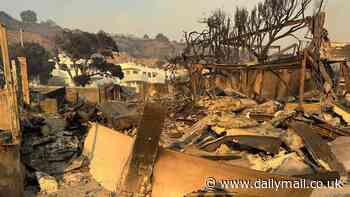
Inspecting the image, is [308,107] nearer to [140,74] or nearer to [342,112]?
[342,112]

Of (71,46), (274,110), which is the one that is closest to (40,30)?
(71,46)

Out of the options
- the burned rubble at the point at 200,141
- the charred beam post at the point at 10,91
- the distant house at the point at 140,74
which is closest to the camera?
the burned rubble at the point at 200,141

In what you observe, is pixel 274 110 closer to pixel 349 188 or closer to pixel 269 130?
pixel 269 130

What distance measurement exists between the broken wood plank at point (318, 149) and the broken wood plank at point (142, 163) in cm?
280

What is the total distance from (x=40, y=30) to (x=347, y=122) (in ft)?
542

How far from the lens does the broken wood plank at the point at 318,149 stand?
477 cm

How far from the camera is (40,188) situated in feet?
15.7

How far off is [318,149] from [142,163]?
3239mm

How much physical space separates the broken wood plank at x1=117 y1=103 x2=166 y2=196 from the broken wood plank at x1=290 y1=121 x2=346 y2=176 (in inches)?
110

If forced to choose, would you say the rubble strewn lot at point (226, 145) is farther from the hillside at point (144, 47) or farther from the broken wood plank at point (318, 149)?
the hillside at point (144, 47)

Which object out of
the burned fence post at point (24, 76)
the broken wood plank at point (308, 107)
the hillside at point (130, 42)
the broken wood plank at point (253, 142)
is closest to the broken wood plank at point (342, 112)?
the broken wood plank at point (308, 107)

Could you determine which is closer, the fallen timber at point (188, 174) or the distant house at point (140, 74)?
the fallen timber at point (188, 174)

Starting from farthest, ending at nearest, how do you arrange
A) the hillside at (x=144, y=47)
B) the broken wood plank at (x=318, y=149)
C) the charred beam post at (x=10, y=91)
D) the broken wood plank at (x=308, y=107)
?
the hillside at (x=144, y=47)
the broken wood plank at (x=308, y=107)
the charred beam post at (x=10, y=91)
the broken wood plank at (x=318, y=149)

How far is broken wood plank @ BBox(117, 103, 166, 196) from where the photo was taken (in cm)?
360
